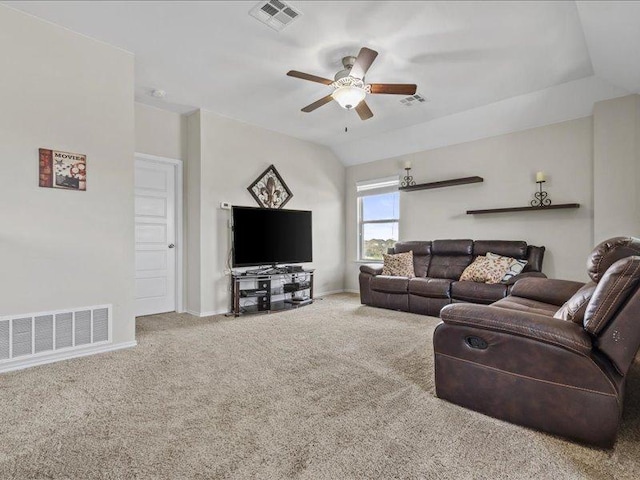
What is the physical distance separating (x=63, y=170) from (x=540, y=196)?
17.9ft

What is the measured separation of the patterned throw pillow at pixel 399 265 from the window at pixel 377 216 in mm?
968

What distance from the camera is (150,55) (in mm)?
3246

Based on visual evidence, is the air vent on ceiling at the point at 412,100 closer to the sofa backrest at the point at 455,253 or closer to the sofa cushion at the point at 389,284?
the sofa backrest at the point at 455,253

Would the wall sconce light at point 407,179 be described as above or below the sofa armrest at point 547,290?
above

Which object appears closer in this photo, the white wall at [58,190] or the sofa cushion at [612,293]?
the sofa cushion at [612,293]

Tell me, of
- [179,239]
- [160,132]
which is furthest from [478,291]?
[160,132]


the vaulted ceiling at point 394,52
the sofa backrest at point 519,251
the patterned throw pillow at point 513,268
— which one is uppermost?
the vaulted ceiling at point 394,52

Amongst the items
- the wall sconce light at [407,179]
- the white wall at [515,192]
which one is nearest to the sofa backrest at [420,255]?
the white wall at [515,192]

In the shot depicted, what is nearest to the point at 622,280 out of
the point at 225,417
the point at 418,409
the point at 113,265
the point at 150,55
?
the point at 418,409

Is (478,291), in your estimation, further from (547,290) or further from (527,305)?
(527,305)

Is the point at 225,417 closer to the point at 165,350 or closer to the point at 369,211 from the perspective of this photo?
the point at 165,350

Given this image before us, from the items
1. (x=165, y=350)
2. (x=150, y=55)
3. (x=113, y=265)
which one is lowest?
(x=165, y=350)

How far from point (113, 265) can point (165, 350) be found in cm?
94

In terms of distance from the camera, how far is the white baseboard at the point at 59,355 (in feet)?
8.44
